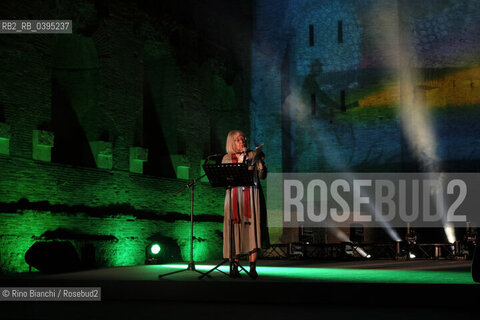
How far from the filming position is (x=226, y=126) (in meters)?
16.7

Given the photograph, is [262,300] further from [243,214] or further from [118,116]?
[118,116]

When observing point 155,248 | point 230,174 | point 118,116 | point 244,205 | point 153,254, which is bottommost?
point 153,254

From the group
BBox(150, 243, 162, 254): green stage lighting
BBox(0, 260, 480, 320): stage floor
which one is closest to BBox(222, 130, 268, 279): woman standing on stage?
BBox(0, 260, 480, 320): stage floor

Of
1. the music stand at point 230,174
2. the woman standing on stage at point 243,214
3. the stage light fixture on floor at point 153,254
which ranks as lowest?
the stage light fixture on floor at point 153,254

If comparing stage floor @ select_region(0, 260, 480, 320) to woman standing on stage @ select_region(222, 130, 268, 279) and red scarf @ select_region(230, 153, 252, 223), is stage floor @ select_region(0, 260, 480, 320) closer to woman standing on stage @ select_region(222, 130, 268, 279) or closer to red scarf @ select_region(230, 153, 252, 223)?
woman standing on stage @ select_region(222, 130, 268, 279)

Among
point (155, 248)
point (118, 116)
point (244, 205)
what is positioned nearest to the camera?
point (244, 205)

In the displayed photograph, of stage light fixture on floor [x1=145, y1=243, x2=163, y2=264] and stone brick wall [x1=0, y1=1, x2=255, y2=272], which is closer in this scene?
stone brick wall [x1=0, y1=1, x2=255, y2=272]

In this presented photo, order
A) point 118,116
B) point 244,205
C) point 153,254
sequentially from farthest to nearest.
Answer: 1. point 153,254
2. point 118,116
3. point 244,205

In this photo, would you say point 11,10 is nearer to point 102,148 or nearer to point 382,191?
point 102,148

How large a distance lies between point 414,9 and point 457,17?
1099 millimetres

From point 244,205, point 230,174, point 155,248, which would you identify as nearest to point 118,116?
point 155,248

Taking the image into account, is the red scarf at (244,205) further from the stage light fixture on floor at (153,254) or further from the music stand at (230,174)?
the stage light fixture on floor at (153,254)

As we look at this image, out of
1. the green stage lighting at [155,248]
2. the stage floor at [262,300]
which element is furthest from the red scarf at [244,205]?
the green stage lighting at [155,248]

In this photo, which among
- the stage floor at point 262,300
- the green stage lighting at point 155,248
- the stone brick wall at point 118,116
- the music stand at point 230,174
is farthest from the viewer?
the green stage lighting at point 155,248
